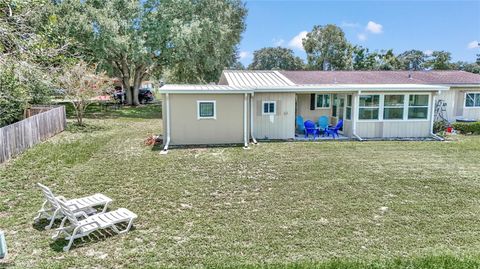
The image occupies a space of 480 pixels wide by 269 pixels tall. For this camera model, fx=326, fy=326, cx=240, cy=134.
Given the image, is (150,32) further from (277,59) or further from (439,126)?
(277,59)

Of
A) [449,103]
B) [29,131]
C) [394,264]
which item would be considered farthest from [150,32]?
[394,264]

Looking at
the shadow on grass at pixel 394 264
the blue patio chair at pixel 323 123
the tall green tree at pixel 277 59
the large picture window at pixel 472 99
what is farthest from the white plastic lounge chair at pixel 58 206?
the tall green tree at pixel 277 59

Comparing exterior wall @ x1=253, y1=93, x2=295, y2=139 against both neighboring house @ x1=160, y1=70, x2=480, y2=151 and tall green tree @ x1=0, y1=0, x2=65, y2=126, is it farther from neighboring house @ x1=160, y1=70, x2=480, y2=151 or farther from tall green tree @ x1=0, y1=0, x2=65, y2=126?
tall green tree @ x1=0, y1=0, x2=65, y2=126

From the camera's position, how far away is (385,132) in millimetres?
14922

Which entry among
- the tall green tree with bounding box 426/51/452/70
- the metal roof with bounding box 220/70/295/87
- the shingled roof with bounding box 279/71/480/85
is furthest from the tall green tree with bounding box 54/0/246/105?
the tall green tree with bounding box 426/51/452/70

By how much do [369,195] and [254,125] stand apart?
24.2 ft

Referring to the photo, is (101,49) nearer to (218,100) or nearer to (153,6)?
(153,6)

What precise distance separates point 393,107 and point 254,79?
668cm

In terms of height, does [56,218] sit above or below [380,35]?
below

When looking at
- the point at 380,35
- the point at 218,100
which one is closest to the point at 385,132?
the point at 218,100

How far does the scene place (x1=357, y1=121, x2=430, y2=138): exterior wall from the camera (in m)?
14.8

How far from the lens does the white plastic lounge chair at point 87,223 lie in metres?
5.16

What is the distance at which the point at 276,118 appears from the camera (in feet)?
46.8

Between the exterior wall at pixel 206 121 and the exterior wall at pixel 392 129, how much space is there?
5767 millimetres
